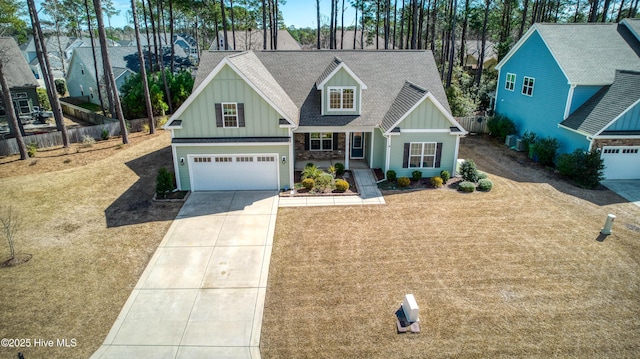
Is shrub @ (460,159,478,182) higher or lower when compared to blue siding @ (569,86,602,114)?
lower

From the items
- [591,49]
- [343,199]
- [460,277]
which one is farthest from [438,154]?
[591,49]

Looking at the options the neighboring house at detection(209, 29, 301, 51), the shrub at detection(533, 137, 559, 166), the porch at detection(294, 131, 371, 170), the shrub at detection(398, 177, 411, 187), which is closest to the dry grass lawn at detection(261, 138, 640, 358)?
the shrub at detection(398, 177, 411, 187)

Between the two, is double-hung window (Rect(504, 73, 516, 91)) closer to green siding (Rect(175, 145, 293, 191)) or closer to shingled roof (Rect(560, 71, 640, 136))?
shingled roof (Rect(560, 71, 640, 136))

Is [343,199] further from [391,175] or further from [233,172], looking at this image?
[233,172]

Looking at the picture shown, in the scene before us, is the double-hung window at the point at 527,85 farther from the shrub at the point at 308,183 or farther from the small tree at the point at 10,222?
the small tree at the point at 10,222

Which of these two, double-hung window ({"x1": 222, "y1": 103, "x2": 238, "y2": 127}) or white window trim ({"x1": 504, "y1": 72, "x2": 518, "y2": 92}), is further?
white window trim ({"x1": 504, "y1": 72, "x2": 518, "y2": 92})

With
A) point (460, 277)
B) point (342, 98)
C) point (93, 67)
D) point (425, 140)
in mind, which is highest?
point (93, 67)

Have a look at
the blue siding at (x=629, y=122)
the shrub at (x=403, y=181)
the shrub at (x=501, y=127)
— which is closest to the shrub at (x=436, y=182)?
the shrub at (x=403, y=181)
